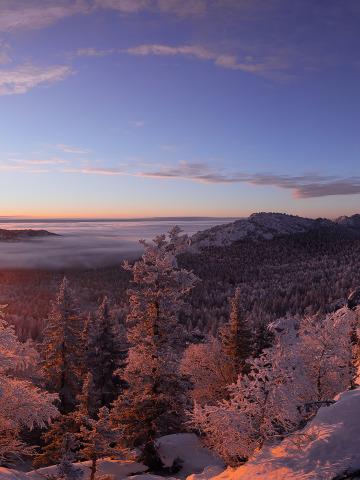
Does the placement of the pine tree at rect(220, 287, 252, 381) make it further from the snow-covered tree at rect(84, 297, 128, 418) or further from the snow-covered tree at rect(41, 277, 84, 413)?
the snow-covered tree at rect(41, 277, 84, 413)

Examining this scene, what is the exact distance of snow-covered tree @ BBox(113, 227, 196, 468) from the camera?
49.9 ft

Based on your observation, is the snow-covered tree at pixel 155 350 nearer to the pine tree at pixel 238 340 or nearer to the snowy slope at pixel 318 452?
the snowy slope at pixel 318 452

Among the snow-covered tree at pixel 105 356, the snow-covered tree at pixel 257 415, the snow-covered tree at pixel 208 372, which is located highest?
the snow-covered tree at pixel 257 415

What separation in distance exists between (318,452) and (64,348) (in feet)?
70.9

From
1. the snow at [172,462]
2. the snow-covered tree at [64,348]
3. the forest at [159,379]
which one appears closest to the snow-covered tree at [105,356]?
the forest at [159,379]

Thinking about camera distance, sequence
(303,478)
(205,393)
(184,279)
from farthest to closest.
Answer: (205,393) < (184,279) < (303,478)

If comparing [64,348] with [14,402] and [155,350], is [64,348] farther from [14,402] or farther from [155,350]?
[14,402]

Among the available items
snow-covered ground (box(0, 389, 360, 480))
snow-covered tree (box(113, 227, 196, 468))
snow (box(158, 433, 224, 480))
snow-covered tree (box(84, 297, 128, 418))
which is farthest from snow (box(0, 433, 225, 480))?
snow-covered tree (box(84, 297, 128, 418))

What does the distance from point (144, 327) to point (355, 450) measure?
10182mm

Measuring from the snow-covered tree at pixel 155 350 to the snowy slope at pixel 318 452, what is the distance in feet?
20.1

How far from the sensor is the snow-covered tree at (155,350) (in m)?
15.2

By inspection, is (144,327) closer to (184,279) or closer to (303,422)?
(184,279)

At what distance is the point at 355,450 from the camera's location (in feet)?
27.6

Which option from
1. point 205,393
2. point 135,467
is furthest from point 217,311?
point 135,467
